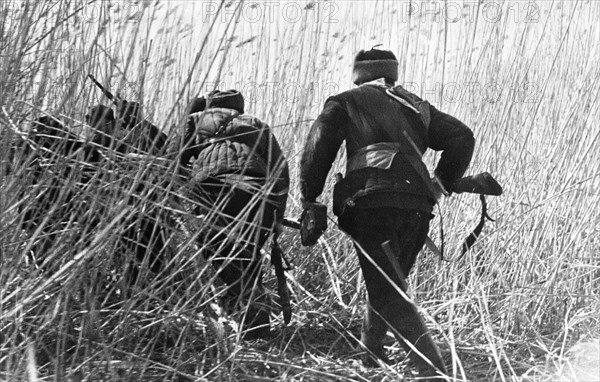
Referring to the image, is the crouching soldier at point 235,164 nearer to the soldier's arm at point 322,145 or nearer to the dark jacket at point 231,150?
the dark jacket at point 231,150

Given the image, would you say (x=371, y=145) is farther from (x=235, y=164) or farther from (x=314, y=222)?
(x=235, y=164)

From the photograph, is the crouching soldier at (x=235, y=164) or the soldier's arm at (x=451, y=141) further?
the crouching soldier at (x=235, y=164)

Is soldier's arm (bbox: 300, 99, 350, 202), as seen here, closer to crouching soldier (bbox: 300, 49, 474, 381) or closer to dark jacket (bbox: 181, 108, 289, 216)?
crouching soldier (bbox: 300, 49, 474, 381)

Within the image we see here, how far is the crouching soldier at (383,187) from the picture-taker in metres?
3.70

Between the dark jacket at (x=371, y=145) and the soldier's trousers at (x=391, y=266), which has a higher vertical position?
the dark jacket at (x=371, y=145)

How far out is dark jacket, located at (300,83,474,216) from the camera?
371cm

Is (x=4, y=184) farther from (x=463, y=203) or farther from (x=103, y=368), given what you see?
(x=463, y=203)

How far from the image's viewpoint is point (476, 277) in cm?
460

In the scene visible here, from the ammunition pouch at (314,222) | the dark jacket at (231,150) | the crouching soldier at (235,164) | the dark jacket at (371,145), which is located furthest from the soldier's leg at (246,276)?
the dark jacket at (371,145)

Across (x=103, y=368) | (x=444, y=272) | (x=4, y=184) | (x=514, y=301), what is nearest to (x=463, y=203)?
(x=444, y=272)

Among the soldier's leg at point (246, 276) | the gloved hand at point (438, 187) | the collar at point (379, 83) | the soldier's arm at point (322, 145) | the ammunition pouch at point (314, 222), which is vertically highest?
the collar at point (379, 83)

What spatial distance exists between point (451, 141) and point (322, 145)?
502 millimetres

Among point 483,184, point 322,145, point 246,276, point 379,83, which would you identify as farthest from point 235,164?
point 483,184

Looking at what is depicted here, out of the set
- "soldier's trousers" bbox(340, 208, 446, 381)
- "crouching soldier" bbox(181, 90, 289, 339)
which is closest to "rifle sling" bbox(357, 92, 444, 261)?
"soldier's trousers" bbox(340, 208, 446, 381)
